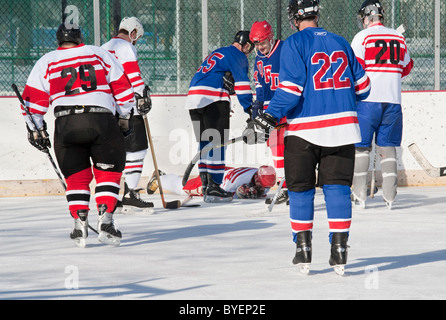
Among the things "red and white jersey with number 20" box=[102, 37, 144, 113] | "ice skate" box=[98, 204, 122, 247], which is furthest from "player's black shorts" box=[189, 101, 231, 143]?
"ice skate" box=[98, 204, 122, 247]

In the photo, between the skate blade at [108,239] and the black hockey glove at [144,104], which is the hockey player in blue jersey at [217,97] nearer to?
the black hockey glove at [144,104]

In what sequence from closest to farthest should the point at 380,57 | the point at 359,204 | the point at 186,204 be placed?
1. the point at 380,57
2. the point at 359,204
3. the point at 186,204

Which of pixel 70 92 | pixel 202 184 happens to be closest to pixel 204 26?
pixel 202 184

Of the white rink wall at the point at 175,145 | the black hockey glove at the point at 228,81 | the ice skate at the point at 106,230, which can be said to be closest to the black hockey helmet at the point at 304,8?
the ice skate at the point at 106,230

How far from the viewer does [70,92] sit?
4.48 meters

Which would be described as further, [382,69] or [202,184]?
[202,184]

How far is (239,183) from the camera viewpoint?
7246 millimetres

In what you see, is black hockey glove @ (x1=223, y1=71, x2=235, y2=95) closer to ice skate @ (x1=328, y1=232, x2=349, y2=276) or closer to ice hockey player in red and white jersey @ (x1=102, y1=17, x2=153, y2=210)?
ice hockey player in red and white jersey @ (x1=102, y1=17, x2=153, y2=210)

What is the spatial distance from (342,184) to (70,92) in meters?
1.67

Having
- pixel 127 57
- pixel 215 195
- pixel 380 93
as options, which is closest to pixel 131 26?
pixel 127 57

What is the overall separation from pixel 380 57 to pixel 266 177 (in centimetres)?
160

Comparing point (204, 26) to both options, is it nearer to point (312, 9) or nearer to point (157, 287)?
point (312, 9)

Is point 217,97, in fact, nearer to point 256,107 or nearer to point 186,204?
point 256,107

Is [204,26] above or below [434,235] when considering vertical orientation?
above
